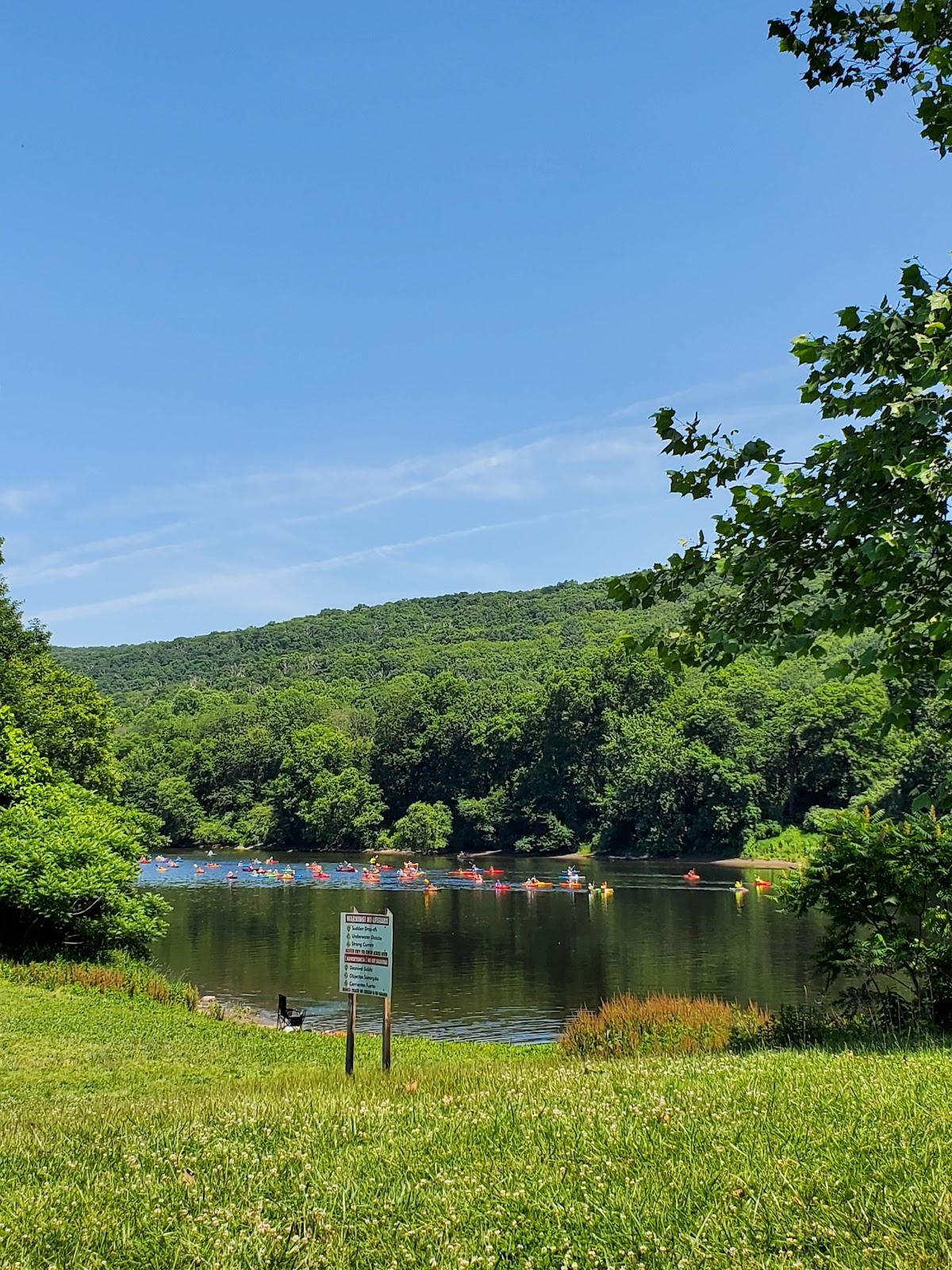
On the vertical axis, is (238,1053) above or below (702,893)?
above

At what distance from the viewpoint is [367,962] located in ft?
39.5

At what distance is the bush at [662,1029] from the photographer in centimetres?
1402

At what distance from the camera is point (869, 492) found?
600 centimetres

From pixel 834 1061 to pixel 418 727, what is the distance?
109767 mm

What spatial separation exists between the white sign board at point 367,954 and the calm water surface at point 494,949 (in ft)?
39.6

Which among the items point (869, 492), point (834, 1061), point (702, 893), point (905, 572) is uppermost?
point (869, 492)

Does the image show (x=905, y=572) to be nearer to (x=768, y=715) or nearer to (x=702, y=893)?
(x=702, y=893)

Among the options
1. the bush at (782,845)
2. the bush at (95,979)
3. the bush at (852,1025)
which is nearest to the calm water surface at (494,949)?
the bush at (95,979)

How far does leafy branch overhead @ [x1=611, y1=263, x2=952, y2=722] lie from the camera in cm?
560

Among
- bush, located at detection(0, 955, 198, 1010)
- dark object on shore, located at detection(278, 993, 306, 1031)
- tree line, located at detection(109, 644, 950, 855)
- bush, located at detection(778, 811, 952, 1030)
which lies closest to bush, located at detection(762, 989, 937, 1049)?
bush, located at detection(778, 811, 952, 1030)

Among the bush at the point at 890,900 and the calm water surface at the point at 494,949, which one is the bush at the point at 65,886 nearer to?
the calm water surface at the point at 494,949

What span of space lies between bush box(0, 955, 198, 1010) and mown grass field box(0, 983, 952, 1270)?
13231 mm

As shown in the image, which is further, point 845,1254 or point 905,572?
point 905,572

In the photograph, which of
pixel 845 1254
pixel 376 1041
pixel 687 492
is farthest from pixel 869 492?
pixel 376 1041
